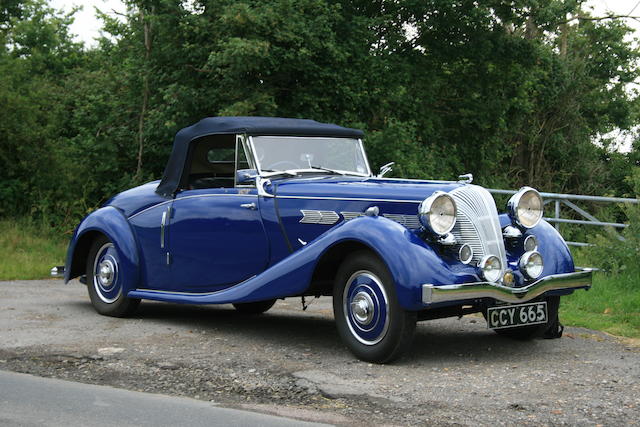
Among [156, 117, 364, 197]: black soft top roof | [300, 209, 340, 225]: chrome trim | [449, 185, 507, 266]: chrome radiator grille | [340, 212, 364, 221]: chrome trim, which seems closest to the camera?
[449, 185, 507, 266]: chrome radiator grille

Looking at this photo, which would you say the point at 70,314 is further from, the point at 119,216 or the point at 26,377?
the point at 26,377

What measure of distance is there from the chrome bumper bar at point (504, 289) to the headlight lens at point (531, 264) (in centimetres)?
10

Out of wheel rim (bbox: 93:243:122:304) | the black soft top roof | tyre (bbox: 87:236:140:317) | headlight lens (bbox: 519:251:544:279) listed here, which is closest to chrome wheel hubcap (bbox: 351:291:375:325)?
headlight lens (bbox: 519:251:544:279)

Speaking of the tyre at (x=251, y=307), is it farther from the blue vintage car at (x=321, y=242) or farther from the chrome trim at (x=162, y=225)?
the chrome trim at (x=162, y=225)

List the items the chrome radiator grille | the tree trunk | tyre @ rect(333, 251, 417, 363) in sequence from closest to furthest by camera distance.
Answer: tyre @ rect(333, 251, 417, 363) → the chrome radiator grille → the tree trunk

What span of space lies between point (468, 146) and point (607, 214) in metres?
9.81

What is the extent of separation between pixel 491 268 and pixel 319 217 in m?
1.49

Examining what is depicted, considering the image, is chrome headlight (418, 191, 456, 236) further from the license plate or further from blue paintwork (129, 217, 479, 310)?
the license plate

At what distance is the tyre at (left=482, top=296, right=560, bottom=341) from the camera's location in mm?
7035

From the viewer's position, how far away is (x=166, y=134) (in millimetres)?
16000

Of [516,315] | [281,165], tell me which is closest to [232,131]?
[281,165]

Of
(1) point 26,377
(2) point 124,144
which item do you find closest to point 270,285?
(1) point 26,377

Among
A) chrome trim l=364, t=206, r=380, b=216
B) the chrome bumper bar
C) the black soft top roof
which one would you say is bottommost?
the chrome bumper bar

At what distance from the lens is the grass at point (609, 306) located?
8.01m
